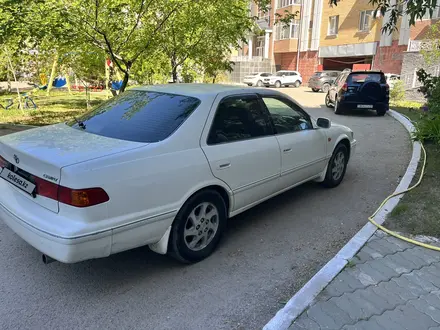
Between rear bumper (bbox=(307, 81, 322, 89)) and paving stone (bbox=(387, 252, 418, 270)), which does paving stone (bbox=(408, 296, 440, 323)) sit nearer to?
paving stone (bbox=(387, 252, 418, 270))

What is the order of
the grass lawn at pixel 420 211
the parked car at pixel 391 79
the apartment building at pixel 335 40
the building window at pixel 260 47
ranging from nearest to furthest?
1. the grass lawn at pixel 420 211
2. the parked car at pixel 391 79
3. the apartment building at pixel 335 40
4. the building window at pixel 260 47

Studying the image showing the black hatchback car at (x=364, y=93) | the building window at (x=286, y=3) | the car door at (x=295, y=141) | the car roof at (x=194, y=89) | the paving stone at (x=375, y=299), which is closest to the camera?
the paving stone at (x=375, y=299)

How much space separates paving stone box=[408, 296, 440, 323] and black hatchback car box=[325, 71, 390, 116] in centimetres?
1178

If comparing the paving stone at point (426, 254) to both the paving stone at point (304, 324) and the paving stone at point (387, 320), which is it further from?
the paving stone at point (304, 324)

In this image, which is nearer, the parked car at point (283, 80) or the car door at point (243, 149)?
the car door at point (243, 149)

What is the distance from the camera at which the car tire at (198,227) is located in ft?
10.3

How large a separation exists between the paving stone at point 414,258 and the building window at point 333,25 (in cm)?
3406

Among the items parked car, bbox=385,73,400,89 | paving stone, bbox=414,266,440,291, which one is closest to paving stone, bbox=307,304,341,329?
paving stone, bbox=414,266,440,291

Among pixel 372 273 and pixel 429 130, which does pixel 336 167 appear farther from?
pixel 429 130

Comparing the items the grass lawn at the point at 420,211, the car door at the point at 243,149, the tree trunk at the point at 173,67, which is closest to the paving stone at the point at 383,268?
the grass lawn at the point at 420,211

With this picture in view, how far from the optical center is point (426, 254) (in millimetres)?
3426

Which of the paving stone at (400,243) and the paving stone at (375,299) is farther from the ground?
the paving stone at (400,243)

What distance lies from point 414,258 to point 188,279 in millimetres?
2071

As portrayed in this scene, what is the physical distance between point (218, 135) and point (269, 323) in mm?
1719
